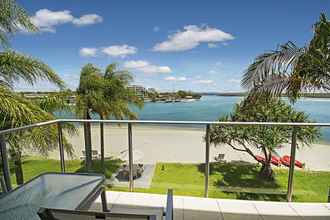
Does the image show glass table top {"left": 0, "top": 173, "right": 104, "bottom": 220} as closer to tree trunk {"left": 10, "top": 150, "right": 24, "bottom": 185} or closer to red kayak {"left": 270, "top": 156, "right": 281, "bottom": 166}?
tree trunk {"left": 10, "top": 150, "right": 24, "bottom": 185}

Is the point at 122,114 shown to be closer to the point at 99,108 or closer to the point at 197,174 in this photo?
Answer: the point at 99,108

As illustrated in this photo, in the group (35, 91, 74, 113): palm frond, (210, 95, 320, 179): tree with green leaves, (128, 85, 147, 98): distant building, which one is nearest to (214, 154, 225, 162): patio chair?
(210, 95, 320, 179): tree with green leaves

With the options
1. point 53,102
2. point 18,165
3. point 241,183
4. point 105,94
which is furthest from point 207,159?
point 105,94

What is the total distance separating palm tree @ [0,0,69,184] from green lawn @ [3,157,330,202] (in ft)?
1.47

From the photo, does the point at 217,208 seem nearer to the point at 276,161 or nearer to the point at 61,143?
the point at 276,161

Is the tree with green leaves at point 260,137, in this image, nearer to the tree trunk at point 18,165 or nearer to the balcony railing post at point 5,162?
the balcony railing post at point 5,162

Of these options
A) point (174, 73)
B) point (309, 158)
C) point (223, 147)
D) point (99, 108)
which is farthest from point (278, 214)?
point (174, 73)

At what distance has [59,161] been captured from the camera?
3703mm

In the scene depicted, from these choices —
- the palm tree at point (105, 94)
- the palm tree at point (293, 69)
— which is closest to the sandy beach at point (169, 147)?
the palm tree at point (293, 69)

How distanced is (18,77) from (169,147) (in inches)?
137

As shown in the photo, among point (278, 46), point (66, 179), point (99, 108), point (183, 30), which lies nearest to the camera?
point (66, 179)

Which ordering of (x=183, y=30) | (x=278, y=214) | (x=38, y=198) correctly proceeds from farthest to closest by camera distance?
(x=183, y=30) → (x=278, y=214) → (x=38, y=198)

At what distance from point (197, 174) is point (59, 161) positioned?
2359 millimetres

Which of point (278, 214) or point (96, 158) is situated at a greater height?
point (96, 158)
